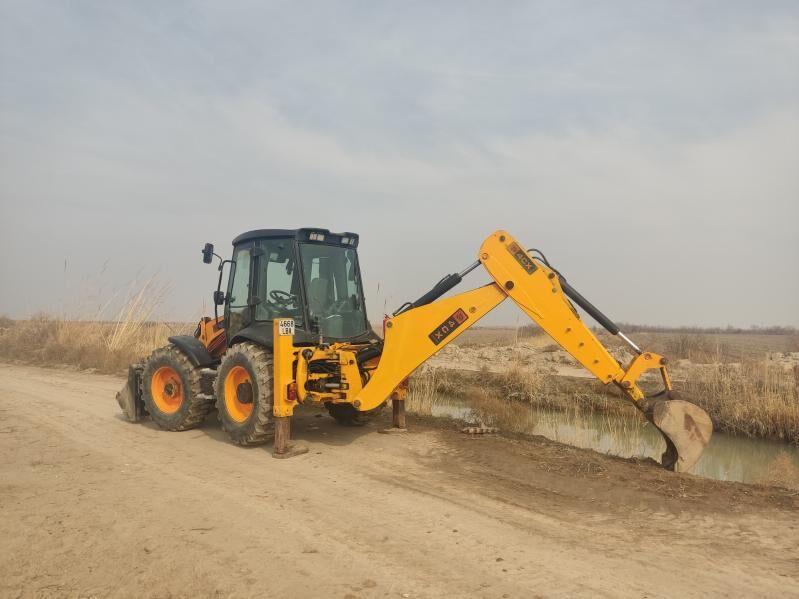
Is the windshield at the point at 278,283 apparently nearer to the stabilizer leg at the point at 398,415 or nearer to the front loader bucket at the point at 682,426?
the stabilizer leg at the point at 398,415

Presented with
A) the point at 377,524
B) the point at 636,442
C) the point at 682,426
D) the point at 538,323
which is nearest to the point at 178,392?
the point at 377,524

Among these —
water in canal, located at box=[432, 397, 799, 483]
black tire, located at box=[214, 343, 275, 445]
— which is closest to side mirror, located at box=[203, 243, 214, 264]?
black tire, located at box=[214, 343, 275, 445]

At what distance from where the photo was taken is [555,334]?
6.66 meters

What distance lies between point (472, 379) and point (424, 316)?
875 cm

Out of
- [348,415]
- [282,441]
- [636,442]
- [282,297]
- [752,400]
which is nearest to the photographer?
[282,441]

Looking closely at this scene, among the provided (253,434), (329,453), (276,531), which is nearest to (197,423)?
(253,434)

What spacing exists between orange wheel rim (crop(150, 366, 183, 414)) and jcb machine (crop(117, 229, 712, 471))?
0.05 feet

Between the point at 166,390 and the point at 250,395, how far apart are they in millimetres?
2026

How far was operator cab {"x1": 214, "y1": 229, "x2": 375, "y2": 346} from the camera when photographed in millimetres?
7879

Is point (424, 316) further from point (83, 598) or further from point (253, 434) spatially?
point (83, 598)

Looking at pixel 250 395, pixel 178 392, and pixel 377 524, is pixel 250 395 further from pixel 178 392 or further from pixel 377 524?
pixel 377 524

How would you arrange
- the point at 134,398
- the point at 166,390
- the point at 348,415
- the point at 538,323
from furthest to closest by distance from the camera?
the point at 134,398 → the point at 348,415 → the point at 166,390 → the point at 538,323

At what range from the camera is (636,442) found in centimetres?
1042

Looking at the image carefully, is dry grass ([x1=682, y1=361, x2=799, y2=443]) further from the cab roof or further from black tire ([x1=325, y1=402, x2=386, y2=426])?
the cab roof
